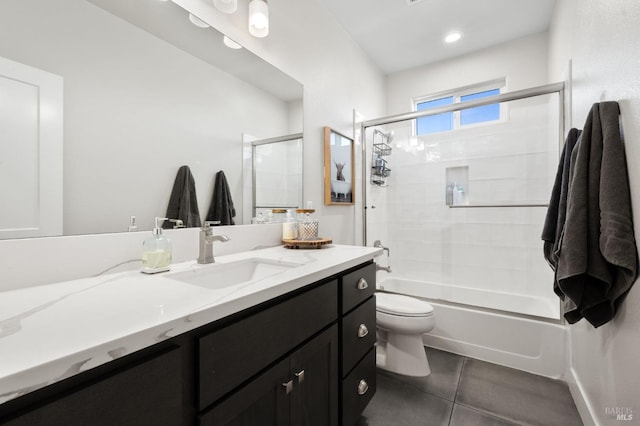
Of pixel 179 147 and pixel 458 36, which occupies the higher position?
pixel 458 36

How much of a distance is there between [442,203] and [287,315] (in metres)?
2.18

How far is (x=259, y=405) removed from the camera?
29.4 inches

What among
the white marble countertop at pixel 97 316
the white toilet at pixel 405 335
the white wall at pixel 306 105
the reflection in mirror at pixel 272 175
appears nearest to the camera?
the white marble countertop at pixel 97 316

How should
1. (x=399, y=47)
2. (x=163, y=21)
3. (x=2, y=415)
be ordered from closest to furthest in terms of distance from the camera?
(x=2, y=415) → (x=163, y=21) → (x=399, y=47)

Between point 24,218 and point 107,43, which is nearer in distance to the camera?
point 24,218

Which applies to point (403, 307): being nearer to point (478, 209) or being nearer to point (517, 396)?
point (517, 396)

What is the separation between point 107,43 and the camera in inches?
37.1

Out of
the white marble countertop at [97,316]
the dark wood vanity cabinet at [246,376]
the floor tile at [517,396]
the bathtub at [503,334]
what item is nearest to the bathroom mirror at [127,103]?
the white marble countertop at [97,316]

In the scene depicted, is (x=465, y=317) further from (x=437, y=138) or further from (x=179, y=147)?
(x=179, y=147)

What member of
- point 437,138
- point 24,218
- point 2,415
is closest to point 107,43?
point 24,218

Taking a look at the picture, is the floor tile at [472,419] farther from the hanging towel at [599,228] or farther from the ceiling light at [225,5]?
the ceiling light at [225,5]

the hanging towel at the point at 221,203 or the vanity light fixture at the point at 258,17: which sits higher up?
the vanity light fixture at the point at 258,17

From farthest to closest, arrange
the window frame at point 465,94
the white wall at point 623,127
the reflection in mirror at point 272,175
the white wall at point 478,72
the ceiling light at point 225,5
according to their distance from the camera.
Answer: the white wall at point 478,72, the window frame at point 465,94, the reflection in mirror at point 272,175, the ceiling light at point 225,5, the white wall at point 623,127

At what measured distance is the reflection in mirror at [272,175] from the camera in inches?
58.8
